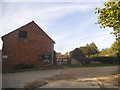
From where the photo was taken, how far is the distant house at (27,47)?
124ft

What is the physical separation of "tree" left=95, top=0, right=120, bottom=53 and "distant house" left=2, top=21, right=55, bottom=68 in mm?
21604

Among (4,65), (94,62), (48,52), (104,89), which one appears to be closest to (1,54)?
(4,65)

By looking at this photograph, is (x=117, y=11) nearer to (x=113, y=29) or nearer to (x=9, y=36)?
(x=113, y=29)

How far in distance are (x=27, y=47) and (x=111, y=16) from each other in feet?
75.8

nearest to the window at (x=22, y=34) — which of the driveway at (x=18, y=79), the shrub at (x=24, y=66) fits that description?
the shrub at (x=24, y=66)

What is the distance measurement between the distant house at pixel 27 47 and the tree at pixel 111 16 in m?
21.6

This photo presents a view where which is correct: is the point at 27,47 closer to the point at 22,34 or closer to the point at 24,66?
the point at 22,34

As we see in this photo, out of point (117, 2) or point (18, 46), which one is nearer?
point (117, 2)

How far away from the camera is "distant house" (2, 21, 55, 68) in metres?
37.7

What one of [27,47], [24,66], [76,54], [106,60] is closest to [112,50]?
[24,66]

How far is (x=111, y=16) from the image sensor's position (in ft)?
56.2

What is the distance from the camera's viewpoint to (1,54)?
122 feet

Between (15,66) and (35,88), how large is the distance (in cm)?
2215

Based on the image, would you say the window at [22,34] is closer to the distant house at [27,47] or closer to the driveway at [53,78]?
the distant house at [27,47]
